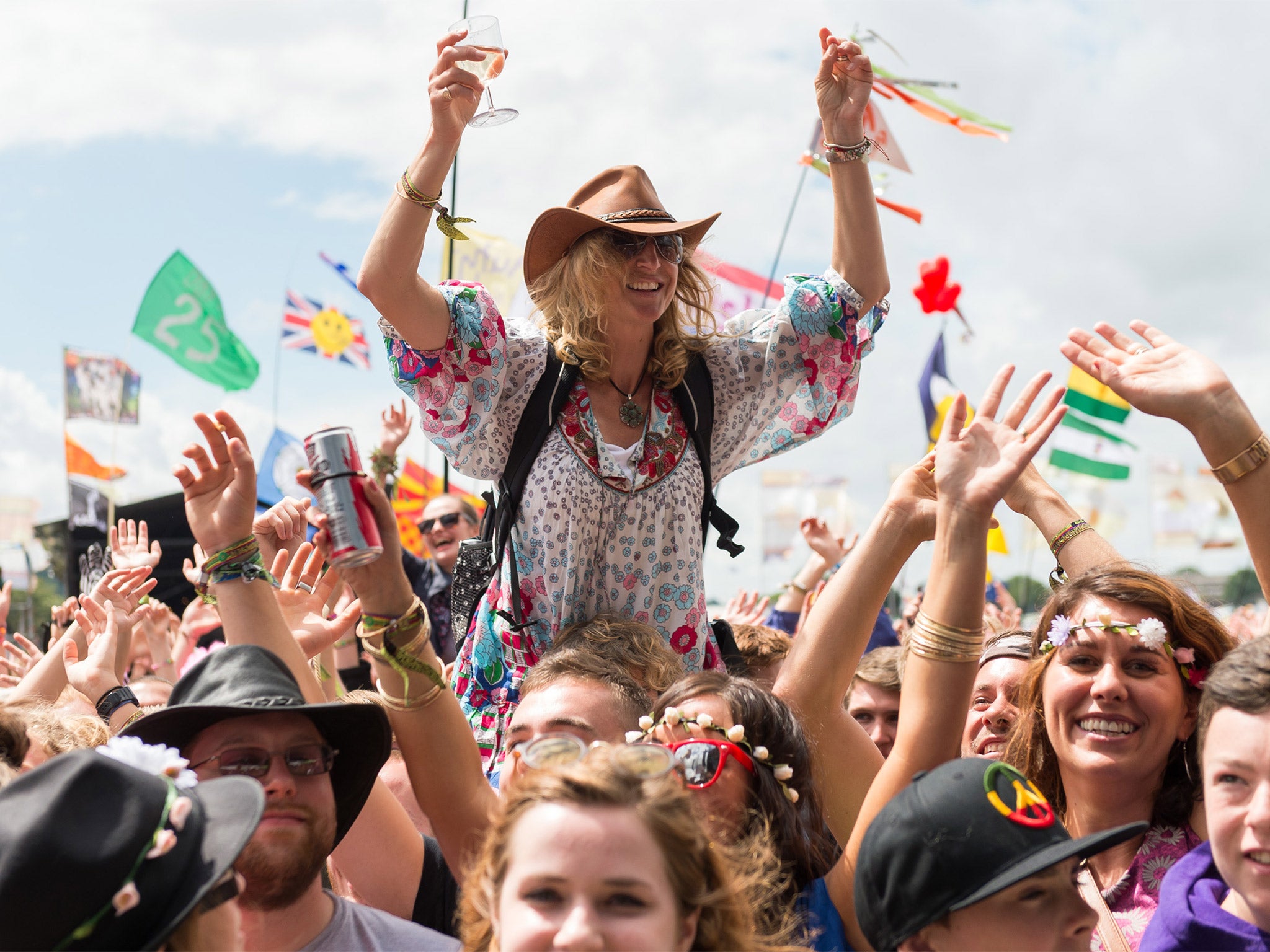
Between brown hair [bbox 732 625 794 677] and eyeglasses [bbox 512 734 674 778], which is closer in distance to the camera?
eyeglasses [bbox 512 734 674 778]

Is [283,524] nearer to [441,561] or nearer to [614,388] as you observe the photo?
[614,388]

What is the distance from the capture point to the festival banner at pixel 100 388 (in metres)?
12.2

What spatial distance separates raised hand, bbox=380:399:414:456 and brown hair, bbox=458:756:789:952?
15.4 feet

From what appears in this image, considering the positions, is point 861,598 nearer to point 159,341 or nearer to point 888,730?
point 888,730

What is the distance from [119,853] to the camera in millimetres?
1727

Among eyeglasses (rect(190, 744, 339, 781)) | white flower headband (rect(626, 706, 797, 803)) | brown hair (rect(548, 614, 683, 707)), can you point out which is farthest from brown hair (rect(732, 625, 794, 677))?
eyeglasses (rect(190, 744, 339, 781))

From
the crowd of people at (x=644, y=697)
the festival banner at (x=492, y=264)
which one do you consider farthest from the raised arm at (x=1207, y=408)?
the festival banner at (x=492, y=264)

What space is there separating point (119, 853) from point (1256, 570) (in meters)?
2.26

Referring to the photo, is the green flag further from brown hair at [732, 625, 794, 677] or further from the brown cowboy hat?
the brown cowboy hat

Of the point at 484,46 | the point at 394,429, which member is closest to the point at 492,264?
the point at 394,429

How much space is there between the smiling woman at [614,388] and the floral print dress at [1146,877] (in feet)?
4.25

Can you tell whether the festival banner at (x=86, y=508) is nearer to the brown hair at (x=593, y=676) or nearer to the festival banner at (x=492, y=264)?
the festival banner at (x=492, y=264)

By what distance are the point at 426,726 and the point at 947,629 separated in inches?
42.6

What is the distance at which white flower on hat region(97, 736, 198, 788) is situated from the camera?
2.01 meters
